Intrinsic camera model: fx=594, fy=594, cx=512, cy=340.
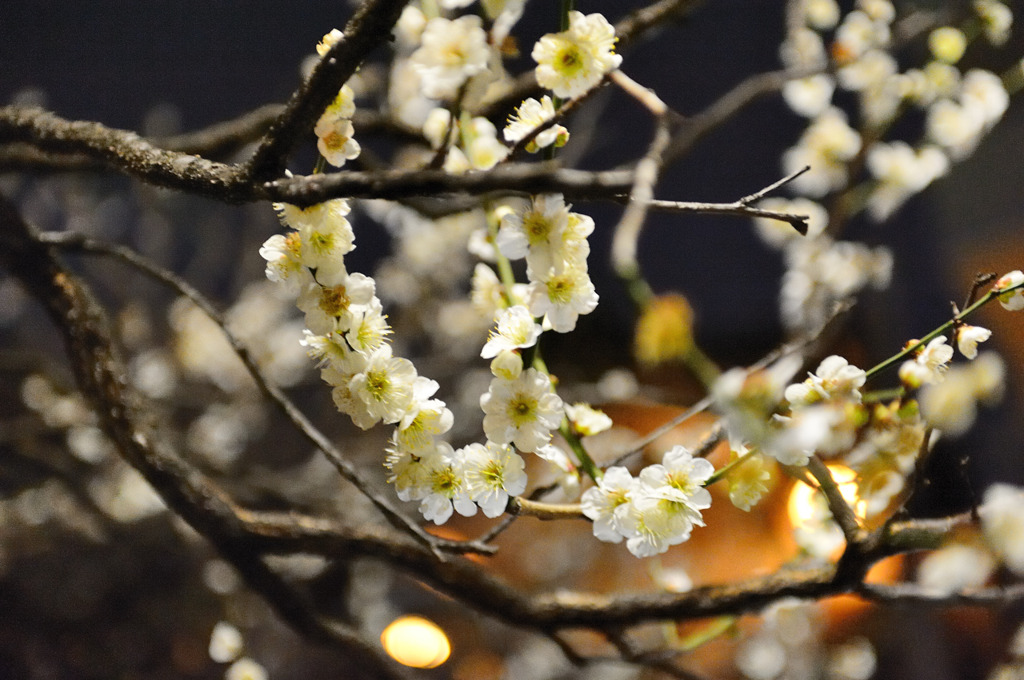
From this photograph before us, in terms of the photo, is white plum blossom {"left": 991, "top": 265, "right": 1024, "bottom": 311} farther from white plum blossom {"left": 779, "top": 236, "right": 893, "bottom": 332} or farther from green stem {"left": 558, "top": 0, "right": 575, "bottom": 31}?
white plum blossom {"left": 779, "top": 236, "right": 893, "bottom": 332}

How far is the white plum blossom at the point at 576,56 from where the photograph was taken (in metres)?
0.42

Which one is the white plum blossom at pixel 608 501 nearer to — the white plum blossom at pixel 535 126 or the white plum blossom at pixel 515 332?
the white plum blossom at pixel 515 332

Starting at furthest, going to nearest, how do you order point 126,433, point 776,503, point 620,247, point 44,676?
1. point 776,503
2. point 44,676
3. point 126,433
4. point 620,247

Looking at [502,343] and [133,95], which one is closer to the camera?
[502,343]

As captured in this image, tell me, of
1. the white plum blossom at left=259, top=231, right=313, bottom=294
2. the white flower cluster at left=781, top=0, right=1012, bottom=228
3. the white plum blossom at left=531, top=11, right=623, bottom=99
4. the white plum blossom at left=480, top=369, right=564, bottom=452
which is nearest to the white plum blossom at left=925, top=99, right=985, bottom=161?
the white flower cluster at left=781, top=0, right=1012, bottom=228

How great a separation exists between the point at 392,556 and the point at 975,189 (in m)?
1.13

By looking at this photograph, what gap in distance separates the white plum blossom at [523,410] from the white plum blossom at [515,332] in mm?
22

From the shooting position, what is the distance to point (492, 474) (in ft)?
1.44

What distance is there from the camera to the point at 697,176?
109cm

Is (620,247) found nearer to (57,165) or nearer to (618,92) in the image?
(57,165)

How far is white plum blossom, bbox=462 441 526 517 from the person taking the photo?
0.44 meters

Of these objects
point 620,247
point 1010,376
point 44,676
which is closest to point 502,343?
point 620,247

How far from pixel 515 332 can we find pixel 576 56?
203 millimetres

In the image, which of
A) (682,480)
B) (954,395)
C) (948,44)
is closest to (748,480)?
(682,480)
